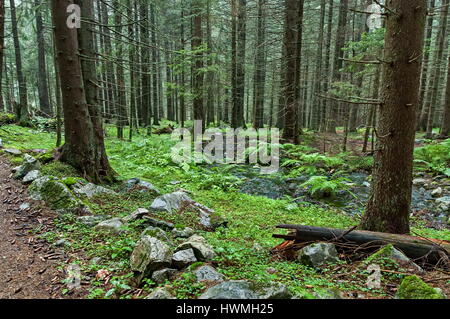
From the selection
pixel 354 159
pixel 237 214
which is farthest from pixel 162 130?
pixel 237 214

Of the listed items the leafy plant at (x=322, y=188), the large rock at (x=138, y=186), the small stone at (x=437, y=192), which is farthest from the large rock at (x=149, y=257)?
the small stone at (x=437, y=192)

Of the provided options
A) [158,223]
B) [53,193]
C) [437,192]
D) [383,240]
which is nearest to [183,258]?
[158,223]

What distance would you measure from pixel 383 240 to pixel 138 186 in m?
4.70

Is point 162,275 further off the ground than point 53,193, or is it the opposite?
point 53,193

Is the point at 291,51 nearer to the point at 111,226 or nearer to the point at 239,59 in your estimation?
the point at 239,59

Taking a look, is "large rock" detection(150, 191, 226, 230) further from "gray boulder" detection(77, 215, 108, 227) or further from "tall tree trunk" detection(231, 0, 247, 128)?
"tall tree trunk" detection(231, 0, 247, 128)

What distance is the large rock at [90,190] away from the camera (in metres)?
4.62

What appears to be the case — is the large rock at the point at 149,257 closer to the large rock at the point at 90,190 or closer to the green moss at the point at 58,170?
the large rock at the point at 90,190

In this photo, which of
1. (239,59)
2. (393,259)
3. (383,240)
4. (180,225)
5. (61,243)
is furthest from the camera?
(239,59)

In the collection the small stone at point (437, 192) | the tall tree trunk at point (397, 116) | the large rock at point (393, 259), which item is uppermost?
the tall tree trunk at point (397, 116)

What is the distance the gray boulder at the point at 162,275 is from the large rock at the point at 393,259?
7.18 feet

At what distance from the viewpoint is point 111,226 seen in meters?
3.68

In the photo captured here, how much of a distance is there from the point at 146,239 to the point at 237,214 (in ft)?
9.59

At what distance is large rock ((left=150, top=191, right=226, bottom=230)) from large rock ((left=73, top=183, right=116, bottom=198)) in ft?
3.39
